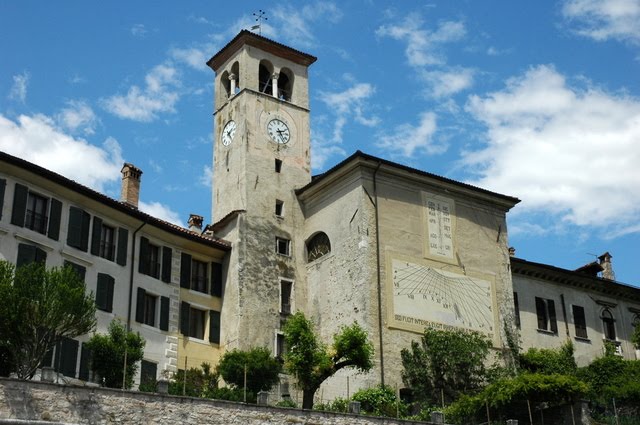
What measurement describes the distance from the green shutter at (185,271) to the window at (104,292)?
14.4 feet

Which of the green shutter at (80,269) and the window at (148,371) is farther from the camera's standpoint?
the window at (148,371)

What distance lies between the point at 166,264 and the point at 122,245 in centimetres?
266

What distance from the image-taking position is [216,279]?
142 feet

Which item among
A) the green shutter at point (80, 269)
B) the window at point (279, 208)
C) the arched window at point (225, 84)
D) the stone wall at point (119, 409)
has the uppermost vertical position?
the arched window at point (225, 84)

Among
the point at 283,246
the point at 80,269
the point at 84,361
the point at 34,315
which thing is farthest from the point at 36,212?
the point at 283,246

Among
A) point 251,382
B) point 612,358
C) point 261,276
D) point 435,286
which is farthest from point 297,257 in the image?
point 612,358

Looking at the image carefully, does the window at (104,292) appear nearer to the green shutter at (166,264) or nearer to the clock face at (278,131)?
the green shutter at (166,264)

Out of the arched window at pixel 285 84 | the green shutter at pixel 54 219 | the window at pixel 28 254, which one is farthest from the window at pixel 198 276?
the arched window at pixel 285 84

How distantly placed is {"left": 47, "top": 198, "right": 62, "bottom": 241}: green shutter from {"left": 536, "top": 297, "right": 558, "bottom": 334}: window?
24228mm

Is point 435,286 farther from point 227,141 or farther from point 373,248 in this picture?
point 227,141

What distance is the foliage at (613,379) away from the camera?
4081cm

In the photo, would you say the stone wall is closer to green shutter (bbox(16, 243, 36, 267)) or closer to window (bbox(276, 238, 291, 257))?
green shutter (bbox(16, 243, 36, 267))

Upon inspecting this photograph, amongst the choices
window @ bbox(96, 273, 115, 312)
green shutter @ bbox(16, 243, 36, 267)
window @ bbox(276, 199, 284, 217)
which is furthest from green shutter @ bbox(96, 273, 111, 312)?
window @ bbox(276, 199, 284, 217)

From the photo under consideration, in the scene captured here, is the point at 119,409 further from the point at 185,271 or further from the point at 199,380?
Result: the point at 185,271
